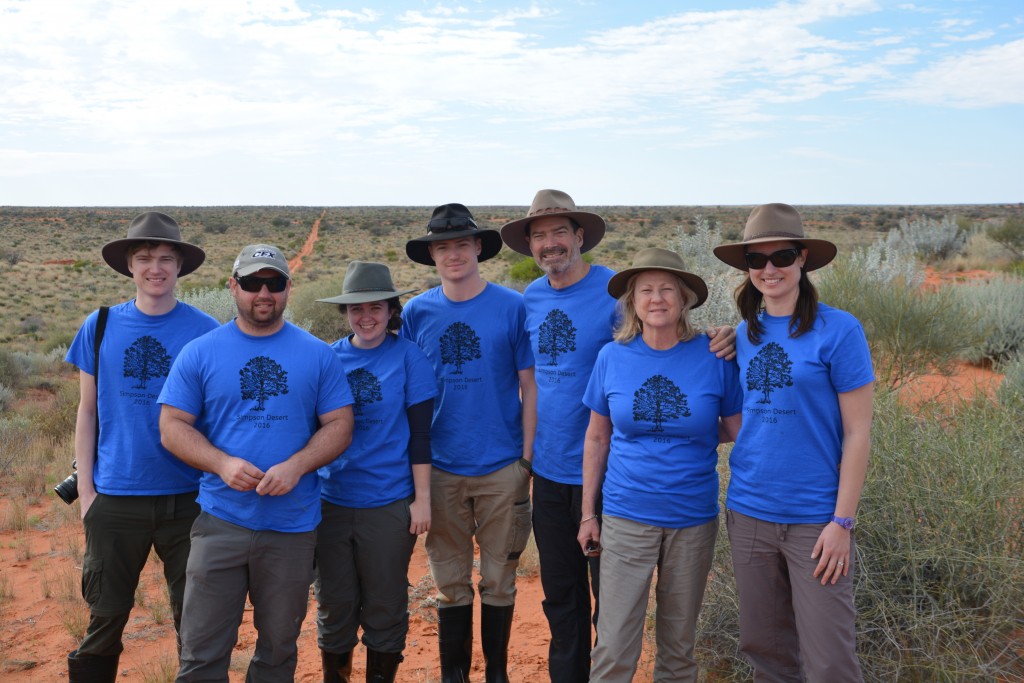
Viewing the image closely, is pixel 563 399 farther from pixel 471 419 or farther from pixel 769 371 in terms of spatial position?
pixel 769 371

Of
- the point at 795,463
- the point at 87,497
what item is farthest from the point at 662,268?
the point at 87,497

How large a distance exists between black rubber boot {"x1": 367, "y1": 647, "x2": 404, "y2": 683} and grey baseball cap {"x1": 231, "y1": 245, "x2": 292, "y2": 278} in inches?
72.4

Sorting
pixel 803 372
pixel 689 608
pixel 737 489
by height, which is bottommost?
pixel 689 608

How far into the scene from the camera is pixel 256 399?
328 centimetres

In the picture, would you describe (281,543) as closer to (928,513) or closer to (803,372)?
(803,372)

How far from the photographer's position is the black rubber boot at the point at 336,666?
381 centimetres

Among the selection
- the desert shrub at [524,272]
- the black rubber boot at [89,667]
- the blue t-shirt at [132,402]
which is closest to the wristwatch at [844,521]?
the blue t-shirt at [132,402]

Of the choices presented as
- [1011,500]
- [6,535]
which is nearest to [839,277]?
[1011,500]

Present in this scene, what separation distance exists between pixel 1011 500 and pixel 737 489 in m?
1.93

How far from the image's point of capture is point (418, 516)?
12.2 feet

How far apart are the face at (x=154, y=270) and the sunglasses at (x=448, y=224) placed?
123 centimetres

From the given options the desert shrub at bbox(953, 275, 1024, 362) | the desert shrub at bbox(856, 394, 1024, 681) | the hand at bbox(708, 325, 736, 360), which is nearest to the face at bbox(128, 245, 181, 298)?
the hand at bbox(708, 325, 736, 360)

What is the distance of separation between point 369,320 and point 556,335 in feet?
2.88

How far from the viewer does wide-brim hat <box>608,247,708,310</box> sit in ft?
10.8
